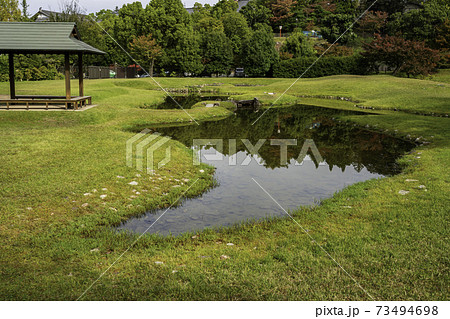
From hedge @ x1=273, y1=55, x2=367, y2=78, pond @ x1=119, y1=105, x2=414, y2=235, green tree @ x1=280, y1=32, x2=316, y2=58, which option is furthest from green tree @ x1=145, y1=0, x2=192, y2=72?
pond @ x1=119, y1=105, x2=414, y2=235

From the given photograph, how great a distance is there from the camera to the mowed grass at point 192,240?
5383 millimetres

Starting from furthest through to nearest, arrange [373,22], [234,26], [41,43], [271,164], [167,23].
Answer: [234,26] < [373,22] < [167,23] < [41,43] < [271,164]

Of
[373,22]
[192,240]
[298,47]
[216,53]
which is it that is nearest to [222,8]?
[216,53]

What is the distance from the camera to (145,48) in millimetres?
63062

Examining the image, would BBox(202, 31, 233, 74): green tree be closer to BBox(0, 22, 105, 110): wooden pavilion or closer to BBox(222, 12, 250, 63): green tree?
BBox(222, 12, 250, 63): green tree

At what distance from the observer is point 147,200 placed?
9.82 m

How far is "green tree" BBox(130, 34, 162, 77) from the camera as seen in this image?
63.2m

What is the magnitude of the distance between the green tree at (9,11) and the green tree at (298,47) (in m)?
44.4

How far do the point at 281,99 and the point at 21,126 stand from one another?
2571cm

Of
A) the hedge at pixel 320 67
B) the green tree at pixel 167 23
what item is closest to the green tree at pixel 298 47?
the hedge at pixel 320 67

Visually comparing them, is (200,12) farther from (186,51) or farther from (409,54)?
(409,54)

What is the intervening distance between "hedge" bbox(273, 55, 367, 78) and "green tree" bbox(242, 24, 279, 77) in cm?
159

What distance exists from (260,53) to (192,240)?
61.6m

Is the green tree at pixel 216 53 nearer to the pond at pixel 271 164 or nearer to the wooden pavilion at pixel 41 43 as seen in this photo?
the pond at pixel 271 164
